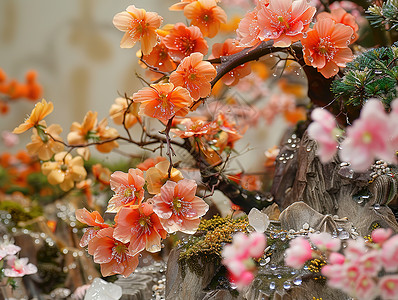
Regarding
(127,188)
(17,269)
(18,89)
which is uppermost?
(127,188)

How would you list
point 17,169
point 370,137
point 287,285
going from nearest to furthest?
point 370,137 → point 287,285 → point 17,169

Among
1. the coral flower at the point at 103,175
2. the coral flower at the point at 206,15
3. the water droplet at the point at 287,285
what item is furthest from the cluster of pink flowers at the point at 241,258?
the coral flower at the point at 103,175

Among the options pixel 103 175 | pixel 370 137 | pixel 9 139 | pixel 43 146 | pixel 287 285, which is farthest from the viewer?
pixel 9 139

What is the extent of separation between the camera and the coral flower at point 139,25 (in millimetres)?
622

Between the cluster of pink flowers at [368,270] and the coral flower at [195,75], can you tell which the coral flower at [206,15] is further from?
the cluster of pink flowers at [368,270]

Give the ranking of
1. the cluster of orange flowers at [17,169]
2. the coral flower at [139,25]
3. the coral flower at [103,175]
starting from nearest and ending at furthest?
the coral flower at [139,25], the coral flower at [103,175], the cluster of orange flowers at [17,169]

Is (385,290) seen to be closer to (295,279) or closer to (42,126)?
(295,279)

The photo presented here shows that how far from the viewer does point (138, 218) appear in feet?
1.80

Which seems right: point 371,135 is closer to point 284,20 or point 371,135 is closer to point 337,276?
point 337,276

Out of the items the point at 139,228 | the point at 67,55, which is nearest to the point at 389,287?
the point at 139,228

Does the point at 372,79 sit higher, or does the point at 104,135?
the point at 372,79

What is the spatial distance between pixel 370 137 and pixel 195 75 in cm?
29

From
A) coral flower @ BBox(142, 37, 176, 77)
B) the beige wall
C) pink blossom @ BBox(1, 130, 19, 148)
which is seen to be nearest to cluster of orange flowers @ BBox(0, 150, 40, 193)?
pink blossom @ BBox(1, 130, 19, 148)

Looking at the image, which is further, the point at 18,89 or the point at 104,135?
the point at 18,89
